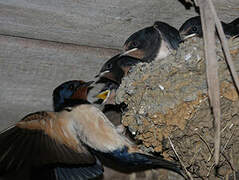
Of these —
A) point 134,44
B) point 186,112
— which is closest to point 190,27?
point 134,44

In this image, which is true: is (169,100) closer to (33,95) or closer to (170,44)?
(170,44)

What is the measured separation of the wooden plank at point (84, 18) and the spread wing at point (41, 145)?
37cm

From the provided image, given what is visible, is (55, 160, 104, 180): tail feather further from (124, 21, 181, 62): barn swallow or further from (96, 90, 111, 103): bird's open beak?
(124, 21, 181, 62): barn swallow

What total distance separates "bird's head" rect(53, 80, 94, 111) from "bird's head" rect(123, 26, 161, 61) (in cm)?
27

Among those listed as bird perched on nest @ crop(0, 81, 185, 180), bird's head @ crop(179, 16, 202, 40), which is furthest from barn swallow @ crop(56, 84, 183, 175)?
bird's head @ crop(179, 16, 202, 40)

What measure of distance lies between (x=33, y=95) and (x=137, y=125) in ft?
2.14

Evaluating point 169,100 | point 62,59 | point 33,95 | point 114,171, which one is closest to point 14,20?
point 62,59

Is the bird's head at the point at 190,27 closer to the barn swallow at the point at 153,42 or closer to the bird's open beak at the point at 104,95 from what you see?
the barn swallow at the point at 153,42

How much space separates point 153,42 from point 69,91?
1.78 ft

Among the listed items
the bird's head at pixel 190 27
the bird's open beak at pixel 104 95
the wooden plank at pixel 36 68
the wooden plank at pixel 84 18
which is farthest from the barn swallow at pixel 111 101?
the bird's head at pixel 190 27

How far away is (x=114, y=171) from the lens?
250 centimetres

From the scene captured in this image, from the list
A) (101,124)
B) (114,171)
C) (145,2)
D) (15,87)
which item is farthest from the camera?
(114,171)

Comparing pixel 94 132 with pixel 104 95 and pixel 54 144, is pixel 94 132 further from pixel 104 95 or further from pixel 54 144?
pixel 104 95

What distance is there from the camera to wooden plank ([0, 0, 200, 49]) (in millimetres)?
1927
